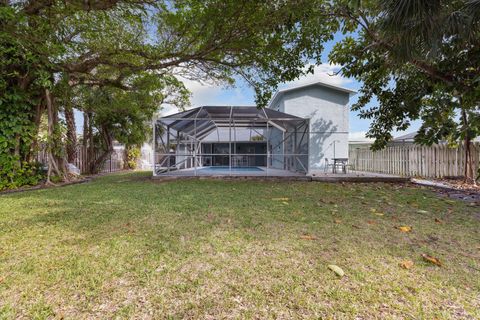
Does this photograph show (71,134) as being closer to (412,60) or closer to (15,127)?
(15,127)

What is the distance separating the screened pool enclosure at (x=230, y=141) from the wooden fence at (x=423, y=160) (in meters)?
4.45

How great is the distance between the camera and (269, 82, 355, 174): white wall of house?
43.7 ft

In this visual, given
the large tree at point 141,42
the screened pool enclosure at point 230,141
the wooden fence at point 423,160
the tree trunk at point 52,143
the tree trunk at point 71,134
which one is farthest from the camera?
the tree trunk at point 71,134

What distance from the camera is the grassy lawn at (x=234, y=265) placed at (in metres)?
1.53

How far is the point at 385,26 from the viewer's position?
4.28 metres

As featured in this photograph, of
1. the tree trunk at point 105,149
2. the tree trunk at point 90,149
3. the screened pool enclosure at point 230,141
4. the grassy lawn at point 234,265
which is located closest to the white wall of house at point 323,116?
the screened pool enclosure at point 230,141

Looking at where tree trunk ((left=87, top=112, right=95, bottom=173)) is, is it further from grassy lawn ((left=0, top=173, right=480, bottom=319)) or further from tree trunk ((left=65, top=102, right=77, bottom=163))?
grassy lawn ((left=0, top=173, right=480, bottom=319))

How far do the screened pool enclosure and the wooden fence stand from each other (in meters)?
4.45

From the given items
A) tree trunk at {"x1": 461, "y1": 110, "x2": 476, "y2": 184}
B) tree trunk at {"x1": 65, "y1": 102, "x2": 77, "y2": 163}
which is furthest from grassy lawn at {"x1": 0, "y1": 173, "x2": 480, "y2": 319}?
tree trunk at {"x1": 65, "y1": 102, "x2": 77, "y2": 163}

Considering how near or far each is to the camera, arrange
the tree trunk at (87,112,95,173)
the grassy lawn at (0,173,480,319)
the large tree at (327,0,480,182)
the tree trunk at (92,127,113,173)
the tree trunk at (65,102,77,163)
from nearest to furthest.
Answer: the grassy lawn at (0,173,480,319), the large tree at (327,0,480,182), the tree trunk at (65,102,77,163), the tree trunk at (87,112,95,173), the tree trunk at (92,127,113,173)

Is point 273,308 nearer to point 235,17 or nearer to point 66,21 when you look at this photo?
point 235,17

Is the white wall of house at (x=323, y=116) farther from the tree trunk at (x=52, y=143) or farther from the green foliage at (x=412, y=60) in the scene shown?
the tree trunk at (x=52, y=143)

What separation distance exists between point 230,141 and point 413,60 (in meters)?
6.28

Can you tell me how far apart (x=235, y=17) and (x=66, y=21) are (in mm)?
4736
